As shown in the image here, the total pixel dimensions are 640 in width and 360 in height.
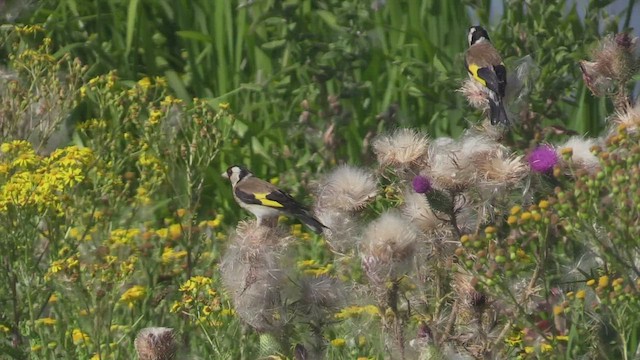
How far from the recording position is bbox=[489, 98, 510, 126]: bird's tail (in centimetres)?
473

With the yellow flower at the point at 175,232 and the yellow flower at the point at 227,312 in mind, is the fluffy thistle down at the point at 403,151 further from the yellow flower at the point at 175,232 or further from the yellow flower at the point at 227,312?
the yellow flower at the point at 175,232

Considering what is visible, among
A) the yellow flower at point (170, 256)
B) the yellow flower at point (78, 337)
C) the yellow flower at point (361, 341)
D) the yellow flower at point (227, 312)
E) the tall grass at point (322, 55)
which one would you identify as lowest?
the tall grass at point (322, 55)

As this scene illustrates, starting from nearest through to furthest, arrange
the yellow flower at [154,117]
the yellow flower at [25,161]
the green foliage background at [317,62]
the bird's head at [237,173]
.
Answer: the yellow flower at [25,161]
the bird's head at [237,173]
the yellow flower at [154,117]
the green foliage background at [317,62]

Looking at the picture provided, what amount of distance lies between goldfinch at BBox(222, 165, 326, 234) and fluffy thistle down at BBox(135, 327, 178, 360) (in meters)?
0.47

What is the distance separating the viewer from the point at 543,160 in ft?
14.4

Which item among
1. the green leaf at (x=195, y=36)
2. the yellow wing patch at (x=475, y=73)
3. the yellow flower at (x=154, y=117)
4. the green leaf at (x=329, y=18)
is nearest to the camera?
the yellow wing patch at (x=475, y=73)

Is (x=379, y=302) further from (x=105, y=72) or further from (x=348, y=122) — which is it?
(x=105, y=72)

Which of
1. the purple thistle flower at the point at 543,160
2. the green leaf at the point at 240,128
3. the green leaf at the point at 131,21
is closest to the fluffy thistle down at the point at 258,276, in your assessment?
the purple thistle flower at the point at 543,160

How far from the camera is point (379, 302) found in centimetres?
446

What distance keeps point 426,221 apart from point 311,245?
2.62 m

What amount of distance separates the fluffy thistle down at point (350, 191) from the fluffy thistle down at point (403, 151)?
85 millimetres

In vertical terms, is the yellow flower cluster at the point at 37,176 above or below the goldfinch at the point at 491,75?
below

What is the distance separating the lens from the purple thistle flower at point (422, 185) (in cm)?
430

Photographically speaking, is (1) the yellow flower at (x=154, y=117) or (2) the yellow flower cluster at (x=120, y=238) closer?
(2) the yellow flower cluster at (x=120, y=238)
